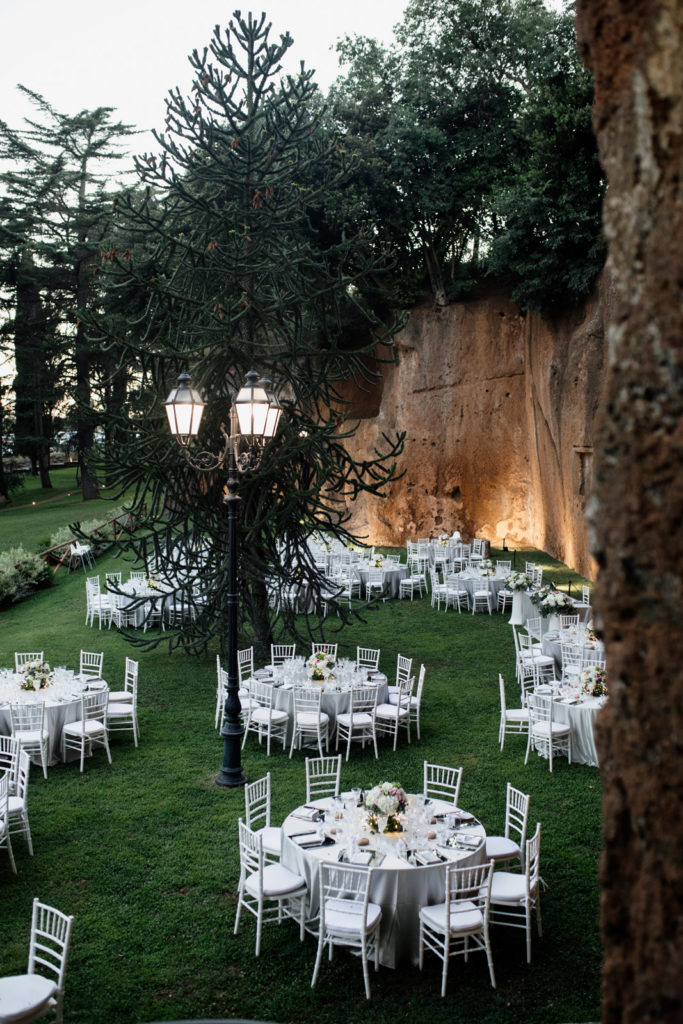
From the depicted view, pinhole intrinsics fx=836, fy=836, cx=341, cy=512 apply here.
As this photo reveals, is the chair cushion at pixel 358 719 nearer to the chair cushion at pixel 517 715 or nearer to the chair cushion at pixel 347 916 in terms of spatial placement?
the chair cushion at pixel 517 715

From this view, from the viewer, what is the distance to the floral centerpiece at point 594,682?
39.2 feet

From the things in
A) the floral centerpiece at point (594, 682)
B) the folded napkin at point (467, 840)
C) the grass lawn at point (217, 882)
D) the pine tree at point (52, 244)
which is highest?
the pine tree at point (52, 244)

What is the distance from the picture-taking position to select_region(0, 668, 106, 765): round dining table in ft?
Answer: 38.8

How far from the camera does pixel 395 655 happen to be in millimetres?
17250

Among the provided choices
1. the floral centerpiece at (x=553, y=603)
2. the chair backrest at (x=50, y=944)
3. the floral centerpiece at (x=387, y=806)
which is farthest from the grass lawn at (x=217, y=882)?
the floral centerpiece at (x=553, y=603)

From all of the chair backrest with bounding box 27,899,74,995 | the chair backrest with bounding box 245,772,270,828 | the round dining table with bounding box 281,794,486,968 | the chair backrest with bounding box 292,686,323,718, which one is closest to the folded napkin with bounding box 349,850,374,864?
the round dining table with bounding box 281,794,486,968

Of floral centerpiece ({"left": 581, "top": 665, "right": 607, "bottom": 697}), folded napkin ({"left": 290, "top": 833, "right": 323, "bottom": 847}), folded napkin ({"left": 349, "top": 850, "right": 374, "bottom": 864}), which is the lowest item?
folded napkin ({"left": 290, "top": 833, "right": 323, "bottom": 847})

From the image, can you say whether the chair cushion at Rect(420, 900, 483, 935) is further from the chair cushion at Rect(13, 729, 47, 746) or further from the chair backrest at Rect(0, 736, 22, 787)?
the chair cushion at Rect(13, 729, 47, 746)

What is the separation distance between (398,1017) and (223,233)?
11.8m

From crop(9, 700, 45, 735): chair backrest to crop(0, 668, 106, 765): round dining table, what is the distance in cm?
12

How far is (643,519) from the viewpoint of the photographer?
227cm

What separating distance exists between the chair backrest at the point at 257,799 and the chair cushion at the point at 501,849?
227cm

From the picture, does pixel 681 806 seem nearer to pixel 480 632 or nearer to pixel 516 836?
pixel 516 836

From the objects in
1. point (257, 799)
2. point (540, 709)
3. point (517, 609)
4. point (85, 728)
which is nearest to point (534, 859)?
point (257, 799)
